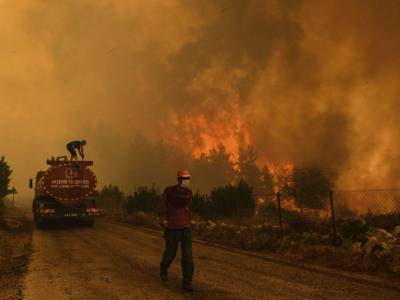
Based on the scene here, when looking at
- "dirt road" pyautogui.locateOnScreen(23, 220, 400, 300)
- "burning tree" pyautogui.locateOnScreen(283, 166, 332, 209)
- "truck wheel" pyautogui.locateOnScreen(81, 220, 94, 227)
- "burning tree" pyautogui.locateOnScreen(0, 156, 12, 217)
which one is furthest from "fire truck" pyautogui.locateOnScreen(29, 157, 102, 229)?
"burning tree" pyautogui.locateOnScreen(0, 156, 12, 217)

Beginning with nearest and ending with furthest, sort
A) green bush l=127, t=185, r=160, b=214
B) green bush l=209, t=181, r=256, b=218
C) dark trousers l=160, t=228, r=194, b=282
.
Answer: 1. dark trousers l=160, t=228, r=194, b=282
2. green bush l=209, t=181, r=256, b=218
3. green bush l=127, t=185, r=160, b=214

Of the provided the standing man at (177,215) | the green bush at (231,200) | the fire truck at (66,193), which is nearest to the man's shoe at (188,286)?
the standing man at (177,215)

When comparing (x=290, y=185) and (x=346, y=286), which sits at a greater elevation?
(x=290, y=185)

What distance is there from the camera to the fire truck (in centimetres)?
1883

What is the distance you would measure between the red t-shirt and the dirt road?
1093mm

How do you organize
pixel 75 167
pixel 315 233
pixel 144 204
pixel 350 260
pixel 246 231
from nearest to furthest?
1. pixel 350 260
2. pixel 315 233
3. pixel 246 231
4. pixel 75 167
5. pixel 144 204

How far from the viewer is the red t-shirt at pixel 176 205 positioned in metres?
6.73

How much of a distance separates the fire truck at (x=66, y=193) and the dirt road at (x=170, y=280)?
7568mm

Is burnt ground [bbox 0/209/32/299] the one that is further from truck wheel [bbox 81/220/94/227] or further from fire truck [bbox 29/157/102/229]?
truck wheel [bbox 81/220/94/227]

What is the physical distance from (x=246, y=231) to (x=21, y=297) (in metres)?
9.77

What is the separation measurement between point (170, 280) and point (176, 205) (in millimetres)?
1603

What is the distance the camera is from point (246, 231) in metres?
14.8

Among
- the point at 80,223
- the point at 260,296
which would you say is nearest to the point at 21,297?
the point at 260,296

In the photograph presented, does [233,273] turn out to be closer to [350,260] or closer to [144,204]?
[350,260]
